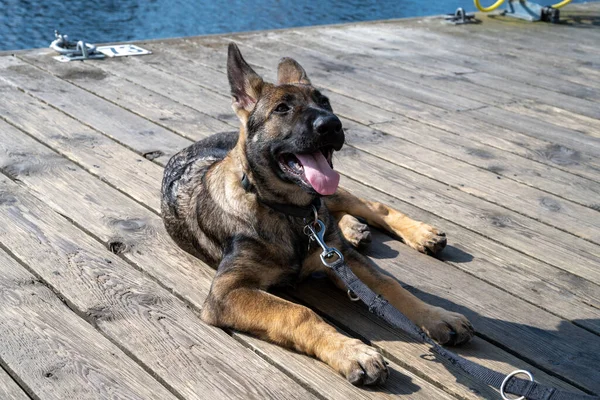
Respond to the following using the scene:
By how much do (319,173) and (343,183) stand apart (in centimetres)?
162

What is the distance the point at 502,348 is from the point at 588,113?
12.7 ft

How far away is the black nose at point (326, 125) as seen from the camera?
124 inches

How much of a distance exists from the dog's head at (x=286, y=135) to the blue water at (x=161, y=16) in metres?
7.96

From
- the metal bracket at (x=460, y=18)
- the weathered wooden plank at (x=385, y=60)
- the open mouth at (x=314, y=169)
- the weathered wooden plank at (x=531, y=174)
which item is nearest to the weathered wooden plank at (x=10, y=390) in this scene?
the open mouth at (x=314, y=169)

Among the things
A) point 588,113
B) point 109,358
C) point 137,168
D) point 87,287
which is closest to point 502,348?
point 109,358

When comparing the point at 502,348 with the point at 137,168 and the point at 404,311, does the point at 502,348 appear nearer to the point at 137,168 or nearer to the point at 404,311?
the point at 404,311

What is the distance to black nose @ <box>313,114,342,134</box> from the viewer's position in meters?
3.14

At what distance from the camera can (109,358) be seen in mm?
2941

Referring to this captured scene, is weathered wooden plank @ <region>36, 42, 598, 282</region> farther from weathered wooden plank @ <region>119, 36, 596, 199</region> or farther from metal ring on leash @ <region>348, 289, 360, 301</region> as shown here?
metal ring on leash @ <region>348, 289, 360, 301</region>

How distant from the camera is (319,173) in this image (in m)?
3.17

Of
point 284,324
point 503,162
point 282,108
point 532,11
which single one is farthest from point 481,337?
point 532,11

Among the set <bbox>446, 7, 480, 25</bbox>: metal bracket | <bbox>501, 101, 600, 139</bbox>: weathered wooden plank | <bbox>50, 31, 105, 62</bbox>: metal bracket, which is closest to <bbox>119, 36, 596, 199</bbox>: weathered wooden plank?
<bbox>501, 101, 600, 139</bbox>: weathered wooden plank

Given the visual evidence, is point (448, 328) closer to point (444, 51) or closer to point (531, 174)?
point (531, 174)

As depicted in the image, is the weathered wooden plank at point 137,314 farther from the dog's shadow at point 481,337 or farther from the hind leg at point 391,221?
the hind leg at point 391,221
